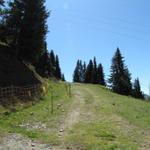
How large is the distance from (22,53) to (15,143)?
32.8 meters

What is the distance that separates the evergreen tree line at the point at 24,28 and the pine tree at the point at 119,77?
3670cm

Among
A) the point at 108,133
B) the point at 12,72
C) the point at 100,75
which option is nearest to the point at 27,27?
the point at 12,72

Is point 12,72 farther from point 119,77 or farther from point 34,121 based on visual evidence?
point 119,77

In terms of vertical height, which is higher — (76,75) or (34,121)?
(76,75)

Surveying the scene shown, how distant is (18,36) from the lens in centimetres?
4700

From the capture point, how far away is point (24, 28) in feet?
153

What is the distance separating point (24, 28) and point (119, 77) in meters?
40.8

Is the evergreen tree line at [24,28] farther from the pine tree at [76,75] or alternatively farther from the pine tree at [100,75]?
the pine tree at [76,75]

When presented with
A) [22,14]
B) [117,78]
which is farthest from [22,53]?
[117,78]

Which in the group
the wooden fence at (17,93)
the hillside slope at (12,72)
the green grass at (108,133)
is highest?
the hillside slope at (12,72)

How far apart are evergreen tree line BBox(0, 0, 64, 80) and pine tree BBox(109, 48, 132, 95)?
1445 inches

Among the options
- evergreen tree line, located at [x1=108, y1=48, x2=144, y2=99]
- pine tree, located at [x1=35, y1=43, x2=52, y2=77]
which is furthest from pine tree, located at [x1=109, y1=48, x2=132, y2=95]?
pine tree, located at [x1=35, y1=43, x2=52, y2=77]

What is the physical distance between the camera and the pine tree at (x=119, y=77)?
8131 cm

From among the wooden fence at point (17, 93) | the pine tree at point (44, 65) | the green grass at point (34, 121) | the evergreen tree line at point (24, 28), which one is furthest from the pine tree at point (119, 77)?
the green grass at point (34, 121)
